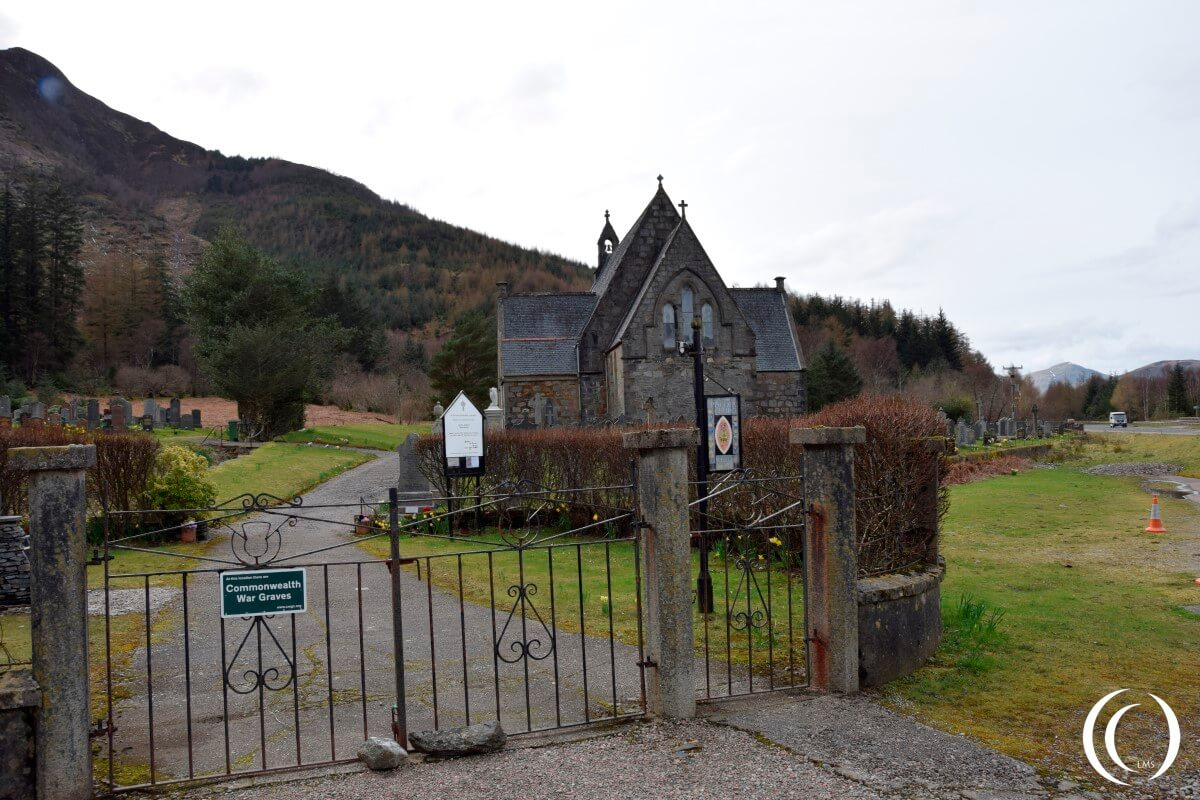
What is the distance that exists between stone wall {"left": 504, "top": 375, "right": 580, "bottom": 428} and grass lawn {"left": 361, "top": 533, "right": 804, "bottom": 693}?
16.3m

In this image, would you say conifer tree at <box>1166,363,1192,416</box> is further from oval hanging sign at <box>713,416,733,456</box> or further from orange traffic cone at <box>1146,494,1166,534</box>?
oval hanging sign at <box>713,416,733,456</box>

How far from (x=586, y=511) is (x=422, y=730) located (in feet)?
33.9

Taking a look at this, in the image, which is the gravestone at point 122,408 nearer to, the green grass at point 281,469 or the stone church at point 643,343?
the green grass at point 281,469

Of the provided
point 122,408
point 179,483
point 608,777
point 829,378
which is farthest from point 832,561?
point 829,378

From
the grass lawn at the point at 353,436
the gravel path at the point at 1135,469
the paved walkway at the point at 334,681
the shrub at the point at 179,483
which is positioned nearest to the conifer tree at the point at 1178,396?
the gravel path at the point at 1135,469

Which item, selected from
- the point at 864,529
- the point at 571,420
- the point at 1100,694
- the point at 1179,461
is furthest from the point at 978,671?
the point at 1179,461

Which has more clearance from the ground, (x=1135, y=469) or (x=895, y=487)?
(x=895, y=487)

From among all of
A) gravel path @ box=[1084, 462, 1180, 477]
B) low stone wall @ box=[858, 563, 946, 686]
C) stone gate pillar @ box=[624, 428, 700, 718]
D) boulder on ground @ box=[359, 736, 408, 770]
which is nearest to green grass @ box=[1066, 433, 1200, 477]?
gravel path @ box=[1084, 462, 1180, 477]

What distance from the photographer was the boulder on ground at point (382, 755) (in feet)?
15.9

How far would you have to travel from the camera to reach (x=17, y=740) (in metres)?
4.32

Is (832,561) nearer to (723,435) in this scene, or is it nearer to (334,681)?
(723,435)

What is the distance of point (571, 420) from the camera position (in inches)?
1243

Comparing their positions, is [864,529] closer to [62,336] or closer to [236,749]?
[236,749]

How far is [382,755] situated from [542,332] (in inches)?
1123
